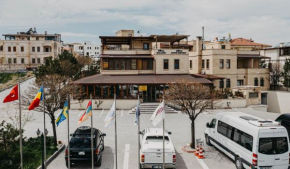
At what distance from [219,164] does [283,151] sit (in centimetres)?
343

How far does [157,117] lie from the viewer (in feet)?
39.0

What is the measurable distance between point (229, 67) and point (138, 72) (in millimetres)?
14538

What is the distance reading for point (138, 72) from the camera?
3666cm

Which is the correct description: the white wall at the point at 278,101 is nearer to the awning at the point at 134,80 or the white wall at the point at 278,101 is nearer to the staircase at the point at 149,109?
the awning at the point at 134,80

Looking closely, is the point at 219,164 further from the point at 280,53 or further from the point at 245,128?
the point at 280,53

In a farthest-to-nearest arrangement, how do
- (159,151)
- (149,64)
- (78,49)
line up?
(78,49)
(149,64)
(159,151)

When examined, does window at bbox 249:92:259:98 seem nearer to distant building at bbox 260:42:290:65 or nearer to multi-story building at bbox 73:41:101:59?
distant building at bbox 260:42:290:65

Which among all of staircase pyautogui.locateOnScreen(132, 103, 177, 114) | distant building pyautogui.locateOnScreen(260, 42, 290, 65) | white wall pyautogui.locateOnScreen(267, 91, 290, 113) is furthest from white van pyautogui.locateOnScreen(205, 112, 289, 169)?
distant building pyautogui.locateOnScreen(260, 42, 290, 65)

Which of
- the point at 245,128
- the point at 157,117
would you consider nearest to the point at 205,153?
the point at 245,128

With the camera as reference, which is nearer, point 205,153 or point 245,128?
point 245,128

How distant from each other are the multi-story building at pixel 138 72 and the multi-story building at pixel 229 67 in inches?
190

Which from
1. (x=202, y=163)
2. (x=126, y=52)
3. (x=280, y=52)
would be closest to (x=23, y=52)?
(x=126, y=52)

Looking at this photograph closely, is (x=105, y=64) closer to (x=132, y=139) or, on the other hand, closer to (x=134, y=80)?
(x=134, y=80)

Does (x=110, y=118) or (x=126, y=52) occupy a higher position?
(x=126, y=52)
